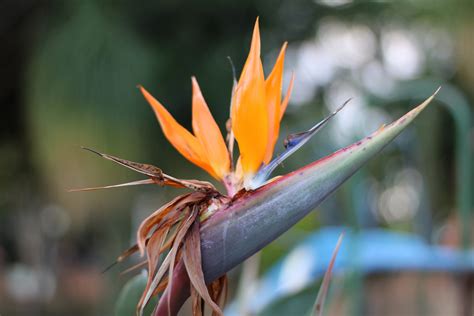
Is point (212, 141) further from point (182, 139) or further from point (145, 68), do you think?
point (145, 68)

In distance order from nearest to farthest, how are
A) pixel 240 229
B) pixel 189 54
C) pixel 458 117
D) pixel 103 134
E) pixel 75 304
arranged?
pixel 240 229 → pixel 458 117 → pixel 103 134 → pixel 189 54 → pixel 75 304

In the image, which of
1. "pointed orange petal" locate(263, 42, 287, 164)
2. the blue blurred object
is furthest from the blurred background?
"pointed orange petal" locate(263, 42, 287, 164)

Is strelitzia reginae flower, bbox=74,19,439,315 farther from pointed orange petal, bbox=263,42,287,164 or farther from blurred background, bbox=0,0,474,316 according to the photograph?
blurred background, bbox=0,0,474,316

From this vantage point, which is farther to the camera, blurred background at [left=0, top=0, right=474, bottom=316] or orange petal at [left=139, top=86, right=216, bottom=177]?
blurred background at [left=0, top=0, right=474, bottom=316]

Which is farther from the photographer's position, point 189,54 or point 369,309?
point 189,54

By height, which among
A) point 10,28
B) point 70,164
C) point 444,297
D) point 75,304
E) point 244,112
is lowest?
point 75,304

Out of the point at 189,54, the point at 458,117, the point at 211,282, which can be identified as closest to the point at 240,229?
the point at 211,282

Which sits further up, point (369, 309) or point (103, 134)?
point (103, 134)

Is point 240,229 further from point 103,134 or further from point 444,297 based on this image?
point 103,134
